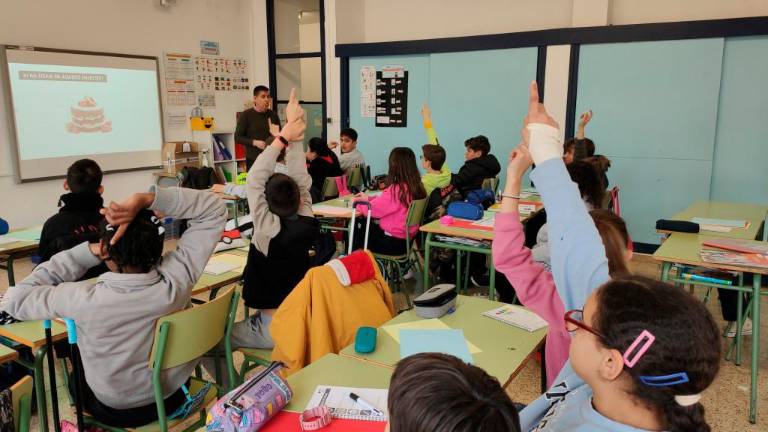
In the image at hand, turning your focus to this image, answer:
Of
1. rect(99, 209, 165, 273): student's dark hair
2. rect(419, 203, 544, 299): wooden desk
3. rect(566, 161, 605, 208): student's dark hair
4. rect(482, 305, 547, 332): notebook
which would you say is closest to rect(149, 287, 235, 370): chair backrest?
rect(99, 209, 165, 273): student's dark hair

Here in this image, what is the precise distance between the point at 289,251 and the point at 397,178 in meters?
1.73

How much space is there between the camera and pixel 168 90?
690 centimetres

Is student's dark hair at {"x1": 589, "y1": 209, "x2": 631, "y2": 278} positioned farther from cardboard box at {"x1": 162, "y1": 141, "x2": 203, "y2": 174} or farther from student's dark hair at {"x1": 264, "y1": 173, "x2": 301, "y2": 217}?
cardboard box at {"x1": 162, "y1": 141, "x2": 203, "y2": 174}

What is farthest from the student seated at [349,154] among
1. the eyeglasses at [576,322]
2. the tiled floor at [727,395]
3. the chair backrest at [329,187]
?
the eyeglasses at [576,322]

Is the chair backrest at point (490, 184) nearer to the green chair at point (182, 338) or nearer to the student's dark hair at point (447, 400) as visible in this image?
the green chair at point (182, 338)

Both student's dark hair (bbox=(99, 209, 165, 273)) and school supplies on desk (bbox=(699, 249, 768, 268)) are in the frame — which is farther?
school supplies on desk (bbox=(699, 249, 768, 268))

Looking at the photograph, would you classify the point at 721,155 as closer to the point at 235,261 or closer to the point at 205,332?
the point at 235,261

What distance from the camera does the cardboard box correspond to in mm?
Answer: 6742

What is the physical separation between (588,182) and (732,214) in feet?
5.76

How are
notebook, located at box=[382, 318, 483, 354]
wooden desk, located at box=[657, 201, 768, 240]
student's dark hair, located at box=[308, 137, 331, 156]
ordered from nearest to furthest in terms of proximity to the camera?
notebook, located at box=[382, 318, 483, 354]
wooden desk, located at box=[657, 201, 768, 240]
student's dark hair, located at box=[308, 137, 331, 156]

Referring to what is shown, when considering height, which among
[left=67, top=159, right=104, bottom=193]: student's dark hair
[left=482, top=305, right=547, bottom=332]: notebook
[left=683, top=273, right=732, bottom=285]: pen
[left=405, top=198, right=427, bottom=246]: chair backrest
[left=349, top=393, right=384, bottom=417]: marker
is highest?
[left=67, top=159, right=104, bottom=193]: student's dark hair

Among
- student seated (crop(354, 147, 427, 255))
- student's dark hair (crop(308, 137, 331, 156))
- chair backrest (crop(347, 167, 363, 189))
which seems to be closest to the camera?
student seated (crop(354, 147, 427, 255))

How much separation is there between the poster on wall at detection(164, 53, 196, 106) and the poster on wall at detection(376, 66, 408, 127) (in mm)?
2443

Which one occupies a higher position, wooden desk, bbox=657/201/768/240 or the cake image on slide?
the cake image on slide
